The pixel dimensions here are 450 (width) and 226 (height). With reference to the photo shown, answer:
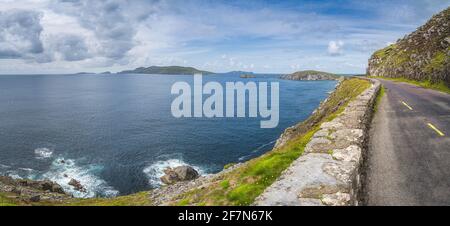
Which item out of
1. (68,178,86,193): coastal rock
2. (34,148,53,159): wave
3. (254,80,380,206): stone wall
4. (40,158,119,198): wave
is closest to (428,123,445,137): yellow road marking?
(254,80,380,206): stone wall

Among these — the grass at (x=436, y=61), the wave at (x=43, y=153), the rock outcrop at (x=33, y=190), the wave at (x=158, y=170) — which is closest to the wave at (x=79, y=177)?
the rock outcrop at (x=33, y=190)

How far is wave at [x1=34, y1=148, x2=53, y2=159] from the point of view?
204ft

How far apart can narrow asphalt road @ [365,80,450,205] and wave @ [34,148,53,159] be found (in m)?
63.1

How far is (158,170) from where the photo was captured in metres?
53.9

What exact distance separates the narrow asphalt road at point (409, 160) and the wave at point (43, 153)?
63139 mm

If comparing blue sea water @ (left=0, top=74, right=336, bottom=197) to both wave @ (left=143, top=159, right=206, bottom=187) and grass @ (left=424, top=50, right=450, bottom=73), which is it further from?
grass @ (left=424, top=50, right=450, bottom=73)

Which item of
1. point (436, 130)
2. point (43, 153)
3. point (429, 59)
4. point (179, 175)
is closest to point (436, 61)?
point (429, 59)

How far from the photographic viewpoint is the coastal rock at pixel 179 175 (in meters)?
48.8

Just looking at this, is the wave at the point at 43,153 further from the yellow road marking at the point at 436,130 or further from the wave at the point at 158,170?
the yellow road marking at the point at 436,130

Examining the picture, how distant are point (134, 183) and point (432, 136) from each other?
141 ft
